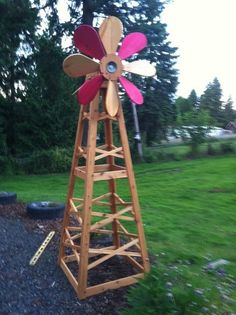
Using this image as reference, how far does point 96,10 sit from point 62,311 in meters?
14.3

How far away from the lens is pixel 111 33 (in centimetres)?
385

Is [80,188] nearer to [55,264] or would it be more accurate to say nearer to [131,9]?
[55,264]

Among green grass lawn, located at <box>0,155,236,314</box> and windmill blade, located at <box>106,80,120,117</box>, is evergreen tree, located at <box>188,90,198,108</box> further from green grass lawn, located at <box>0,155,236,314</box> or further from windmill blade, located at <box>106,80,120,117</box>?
windmill blade, located at <box>106,80,120,117</box>

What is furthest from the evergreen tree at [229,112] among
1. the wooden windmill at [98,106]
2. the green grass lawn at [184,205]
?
the wooden windmill at [98,106]

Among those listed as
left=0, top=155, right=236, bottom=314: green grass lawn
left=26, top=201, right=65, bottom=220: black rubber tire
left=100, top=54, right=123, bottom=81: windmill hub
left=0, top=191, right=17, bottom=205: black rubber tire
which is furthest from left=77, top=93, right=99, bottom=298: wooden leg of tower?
left=0, top=191, right=17, bottom=205: black rubber tire

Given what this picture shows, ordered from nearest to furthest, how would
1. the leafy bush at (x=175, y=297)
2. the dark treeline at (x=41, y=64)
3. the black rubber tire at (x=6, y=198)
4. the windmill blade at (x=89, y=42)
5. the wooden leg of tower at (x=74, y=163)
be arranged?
the leafy bush at (x=175, y=297) → the windmill blade at (x=89, y=42) → the wooden leg of tower at (x=74, y=163) → the black rubber tire at (x=6, y=198) → the dark treeline at (x=41, y=64)

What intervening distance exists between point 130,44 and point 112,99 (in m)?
0.71

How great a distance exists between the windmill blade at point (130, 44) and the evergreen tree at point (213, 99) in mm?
24734

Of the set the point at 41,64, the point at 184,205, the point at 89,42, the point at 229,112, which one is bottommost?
Answer: the point at 184,205

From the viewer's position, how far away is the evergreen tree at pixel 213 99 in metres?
29.1

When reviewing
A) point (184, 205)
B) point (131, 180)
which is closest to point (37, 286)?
point (131, 180)

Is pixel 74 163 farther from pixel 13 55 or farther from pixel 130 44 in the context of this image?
pixel 13 55

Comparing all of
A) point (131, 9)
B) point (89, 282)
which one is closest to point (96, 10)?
point (131, 9)

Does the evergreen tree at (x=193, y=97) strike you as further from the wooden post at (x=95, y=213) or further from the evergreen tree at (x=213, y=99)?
the wooden post at (x=95, y=213)
